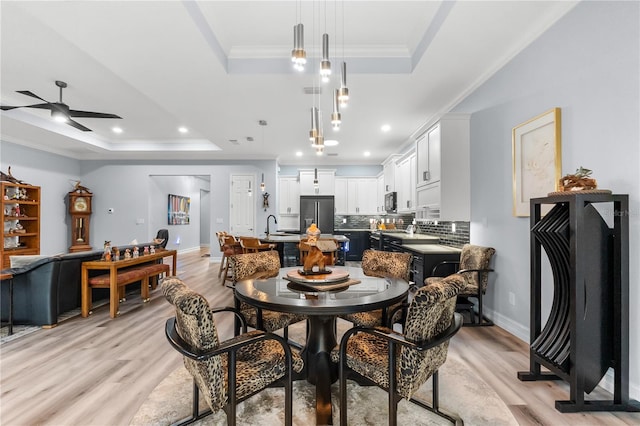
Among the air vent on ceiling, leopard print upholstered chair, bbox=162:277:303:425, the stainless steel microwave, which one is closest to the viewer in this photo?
leopard print upholstered chair, bbox=162:277:303:425

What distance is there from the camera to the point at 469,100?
3.90 m

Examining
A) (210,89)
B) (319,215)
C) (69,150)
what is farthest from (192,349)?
(69,150)

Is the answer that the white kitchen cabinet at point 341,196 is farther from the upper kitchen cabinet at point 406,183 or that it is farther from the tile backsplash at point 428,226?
the upper kitchen cabinet at point 406,183

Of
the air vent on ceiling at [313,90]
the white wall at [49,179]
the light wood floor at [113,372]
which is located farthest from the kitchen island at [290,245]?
the white wall at [49,179]

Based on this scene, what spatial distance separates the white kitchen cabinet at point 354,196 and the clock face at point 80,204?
21.9 ft

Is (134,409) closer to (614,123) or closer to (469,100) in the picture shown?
(614,123)

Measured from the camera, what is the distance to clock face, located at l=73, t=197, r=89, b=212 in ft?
24.9

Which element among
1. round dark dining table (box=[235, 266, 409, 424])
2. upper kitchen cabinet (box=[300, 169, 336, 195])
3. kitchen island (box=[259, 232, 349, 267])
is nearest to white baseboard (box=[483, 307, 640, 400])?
round dark dining table (box=[235, 266, 409, 424])

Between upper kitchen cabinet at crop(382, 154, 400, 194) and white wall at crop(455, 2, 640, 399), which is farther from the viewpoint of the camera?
upper kitchen cabinet at crop(382, 154, 400, 194)

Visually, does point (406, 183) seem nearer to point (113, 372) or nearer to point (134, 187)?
point (113, 372)

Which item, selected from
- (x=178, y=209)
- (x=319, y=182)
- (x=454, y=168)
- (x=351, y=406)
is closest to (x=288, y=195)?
(x=319, y=182)

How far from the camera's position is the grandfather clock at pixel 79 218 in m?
7.55

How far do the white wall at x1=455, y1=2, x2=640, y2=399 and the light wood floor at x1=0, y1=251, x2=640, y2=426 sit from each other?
50 centimetres

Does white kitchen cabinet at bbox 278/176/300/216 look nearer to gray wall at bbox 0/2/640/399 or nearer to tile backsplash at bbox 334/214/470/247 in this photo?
tile backsplash at bbox 334/214/470/247
